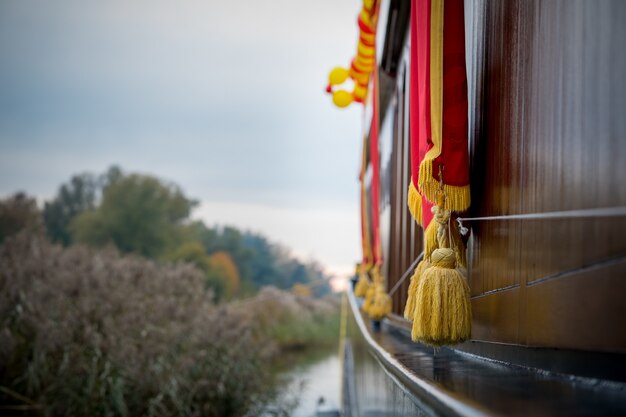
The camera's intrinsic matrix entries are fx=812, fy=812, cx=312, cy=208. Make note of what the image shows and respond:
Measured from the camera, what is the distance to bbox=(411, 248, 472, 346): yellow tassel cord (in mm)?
1975

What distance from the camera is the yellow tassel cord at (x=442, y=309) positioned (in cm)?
197

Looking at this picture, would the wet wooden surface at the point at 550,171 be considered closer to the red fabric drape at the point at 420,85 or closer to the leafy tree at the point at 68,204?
the red fabric drape at the point at 420,85

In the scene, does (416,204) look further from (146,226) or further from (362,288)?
(146,226)

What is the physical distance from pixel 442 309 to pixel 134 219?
3768 cm

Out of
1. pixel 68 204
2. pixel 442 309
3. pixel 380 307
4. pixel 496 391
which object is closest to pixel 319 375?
pixel 380 307

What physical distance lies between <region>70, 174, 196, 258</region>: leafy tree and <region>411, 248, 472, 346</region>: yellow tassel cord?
120ft

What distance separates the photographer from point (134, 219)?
38625 millimetres

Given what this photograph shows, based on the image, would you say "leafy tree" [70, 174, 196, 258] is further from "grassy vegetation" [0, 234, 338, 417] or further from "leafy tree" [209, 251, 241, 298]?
"grassy vegetation" [0, 234, 338, 417]

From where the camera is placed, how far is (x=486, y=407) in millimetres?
1270

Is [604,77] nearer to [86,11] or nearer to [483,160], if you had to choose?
[483,160]

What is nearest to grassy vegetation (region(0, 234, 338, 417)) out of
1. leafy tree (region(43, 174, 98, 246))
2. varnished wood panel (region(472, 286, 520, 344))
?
varnished wood panel (region(472, 286, 520, 344))

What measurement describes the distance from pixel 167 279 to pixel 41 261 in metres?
1.78

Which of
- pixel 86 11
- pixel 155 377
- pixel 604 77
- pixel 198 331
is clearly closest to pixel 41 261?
pixel 198 331

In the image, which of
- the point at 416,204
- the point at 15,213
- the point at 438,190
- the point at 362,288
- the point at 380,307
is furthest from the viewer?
the point at 15,213
